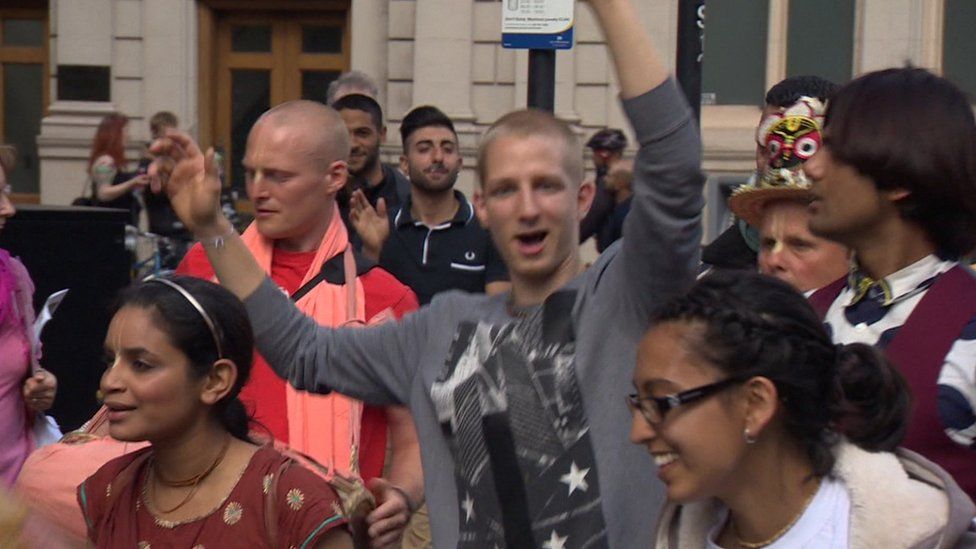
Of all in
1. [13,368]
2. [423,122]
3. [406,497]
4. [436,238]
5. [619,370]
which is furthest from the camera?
[423,122]

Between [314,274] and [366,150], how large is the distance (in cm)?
276

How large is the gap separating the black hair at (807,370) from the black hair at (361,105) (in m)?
4.65

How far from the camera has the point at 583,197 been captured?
338 centimetres

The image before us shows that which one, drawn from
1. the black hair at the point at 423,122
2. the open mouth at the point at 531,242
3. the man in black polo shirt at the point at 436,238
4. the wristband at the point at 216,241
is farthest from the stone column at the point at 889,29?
the open mouth at the point at 531,242

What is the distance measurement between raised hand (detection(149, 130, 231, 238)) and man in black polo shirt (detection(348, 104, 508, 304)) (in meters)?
3.12

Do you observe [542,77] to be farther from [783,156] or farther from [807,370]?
[807,370]

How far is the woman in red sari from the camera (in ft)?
11.9

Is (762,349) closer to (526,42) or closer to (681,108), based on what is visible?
(681,108)

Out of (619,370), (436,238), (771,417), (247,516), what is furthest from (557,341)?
(436,238)

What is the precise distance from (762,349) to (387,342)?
3.31ft

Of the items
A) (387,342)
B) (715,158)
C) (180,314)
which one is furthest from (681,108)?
(715,158)

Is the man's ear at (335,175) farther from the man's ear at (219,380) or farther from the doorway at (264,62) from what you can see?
the doorway at (264,62)

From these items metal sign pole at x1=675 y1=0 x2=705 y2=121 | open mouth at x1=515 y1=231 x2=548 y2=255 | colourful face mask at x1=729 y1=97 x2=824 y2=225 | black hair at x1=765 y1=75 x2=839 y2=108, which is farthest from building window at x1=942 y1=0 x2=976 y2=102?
open mouth at x1=515 y1=231 x2=548 y2=255

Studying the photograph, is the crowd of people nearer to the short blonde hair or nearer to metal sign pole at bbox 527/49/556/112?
the short blonde hair
